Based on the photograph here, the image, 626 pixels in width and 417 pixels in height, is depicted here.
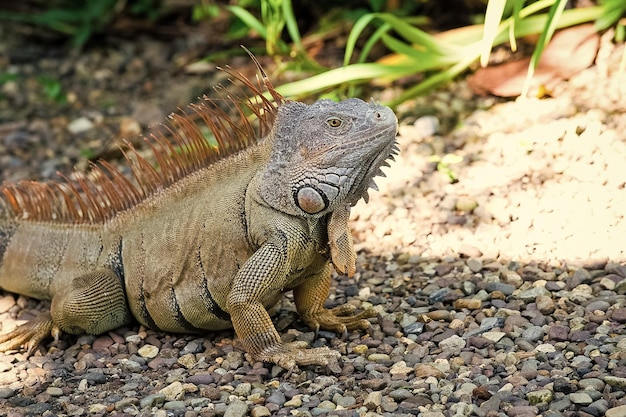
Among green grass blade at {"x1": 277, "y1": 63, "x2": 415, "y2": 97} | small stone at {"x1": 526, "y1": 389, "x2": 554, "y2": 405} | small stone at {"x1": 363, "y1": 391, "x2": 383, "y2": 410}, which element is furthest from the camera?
green grass blade at {"x1": 277, "y1": 63, "x2": 415, "y2": 97}

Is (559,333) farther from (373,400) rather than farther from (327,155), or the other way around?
(327,155)

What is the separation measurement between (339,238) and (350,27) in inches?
210

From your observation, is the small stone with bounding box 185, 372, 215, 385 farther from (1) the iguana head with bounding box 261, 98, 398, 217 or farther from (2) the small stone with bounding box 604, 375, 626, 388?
(2) the small stone with bounding box 604, 375, 626, 388

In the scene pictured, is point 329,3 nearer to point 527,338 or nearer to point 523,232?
point 523,232

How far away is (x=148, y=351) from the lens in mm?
5602

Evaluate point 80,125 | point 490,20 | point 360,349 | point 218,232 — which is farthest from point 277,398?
point 80,125

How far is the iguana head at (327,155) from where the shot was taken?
487cm

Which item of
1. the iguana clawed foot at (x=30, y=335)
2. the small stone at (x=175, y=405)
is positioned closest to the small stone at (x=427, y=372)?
the small stone at (x=175, y=405)

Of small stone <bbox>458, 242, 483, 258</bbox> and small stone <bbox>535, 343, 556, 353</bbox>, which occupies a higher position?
small stone <bbox>458, 242, 483, 258</bbox>

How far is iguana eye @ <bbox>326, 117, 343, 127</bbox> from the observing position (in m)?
4.93

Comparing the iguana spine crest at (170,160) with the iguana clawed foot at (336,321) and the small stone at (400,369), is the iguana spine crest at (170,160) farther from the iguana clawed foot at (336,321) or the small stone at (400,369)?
the small stone at (400,369)

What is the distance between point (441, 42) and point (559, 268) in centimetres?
290

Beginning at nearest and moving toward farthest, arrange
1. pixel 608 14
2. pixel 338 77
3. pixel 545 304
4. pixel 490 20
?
pixel 545 304 < pixel 490 20 < pixel 338 77 < pixel 608 14

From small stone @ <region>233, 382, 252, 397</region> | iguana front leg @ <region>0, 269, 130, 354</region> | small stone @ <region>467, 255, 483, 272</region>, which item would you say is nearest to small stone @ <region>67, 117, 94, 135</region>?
iguana front leg @ <region>0, 269, 130, 354</region>
